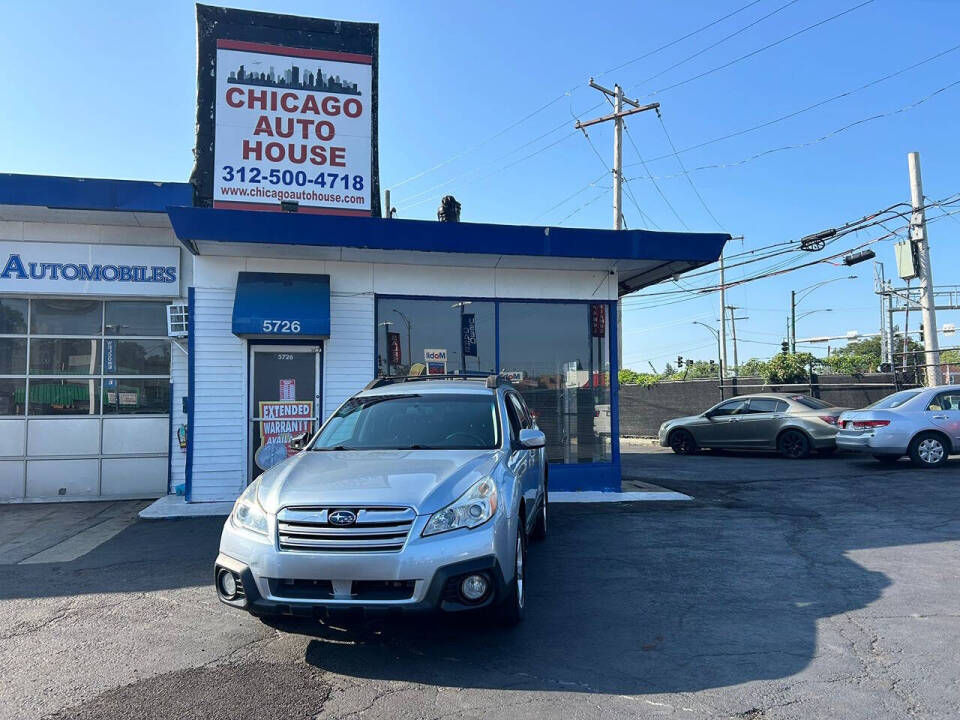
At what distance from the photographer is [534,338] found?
11062mm

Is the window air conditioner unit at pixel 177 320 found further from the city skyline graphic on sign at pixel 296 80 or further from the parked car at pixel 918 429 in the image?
the parked car at pixel 918 429

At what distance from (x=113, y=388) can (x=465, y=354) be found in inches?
214

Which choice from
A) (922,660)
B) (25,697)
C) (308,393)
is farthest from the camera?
(308,393)

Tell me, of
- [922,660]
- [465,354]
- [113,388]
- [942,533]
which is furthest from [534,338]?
[922,660]

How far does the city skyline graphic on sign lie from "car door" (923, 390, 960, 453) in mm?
11790

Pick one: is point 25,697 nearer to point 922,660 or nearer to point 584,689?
point 584,689

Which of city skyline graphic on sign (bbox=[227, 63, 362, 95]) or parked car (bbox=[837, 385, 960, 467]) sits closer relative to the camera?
city skyline graphic on sign (bbox=[227, 63, 362, 95])

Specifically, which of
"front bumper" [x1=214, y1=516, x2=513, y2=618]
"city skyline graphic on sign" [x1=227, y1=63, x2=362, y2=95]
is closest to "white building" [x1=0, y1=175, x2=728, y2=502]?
"city skyline graphic on sign" [x1=227, y1=63, x2=362, y2=95]

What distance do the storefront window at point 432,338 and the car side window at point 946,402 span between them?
8.69m

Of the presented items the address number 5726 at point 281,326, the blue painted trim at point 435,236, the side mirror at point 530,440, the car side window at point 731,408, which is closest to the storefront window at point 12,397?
the blue painted trim at point 435,236

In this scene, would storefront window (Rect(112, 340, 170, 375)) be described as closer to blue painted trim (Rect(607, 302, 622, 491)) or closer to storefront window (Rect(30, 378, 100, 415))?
storefront window (Rect(30, 378, 100, 415))

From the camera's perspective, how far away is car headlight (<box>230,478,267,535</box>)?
445 centimetres

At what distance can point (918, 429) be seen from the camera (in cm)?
1315

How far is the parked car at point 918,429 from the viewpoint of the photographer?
518 inches
